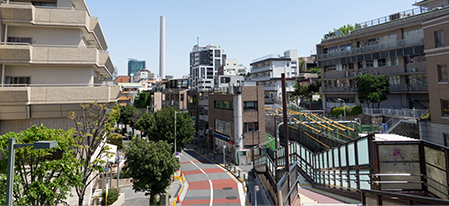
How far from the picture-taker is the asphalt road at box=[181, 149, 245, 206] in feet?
77.6

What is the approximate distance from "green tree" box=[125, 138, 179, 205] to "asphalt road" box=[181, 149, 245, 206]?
4.51 meters

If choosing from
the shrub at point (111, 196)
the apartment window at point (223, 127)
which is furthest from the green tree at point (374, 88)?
the shrub at point (111, 196)

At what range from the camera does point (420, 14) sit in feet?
131

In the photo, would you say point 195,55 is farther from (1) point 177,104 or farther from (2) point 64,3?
(2) point 64,3

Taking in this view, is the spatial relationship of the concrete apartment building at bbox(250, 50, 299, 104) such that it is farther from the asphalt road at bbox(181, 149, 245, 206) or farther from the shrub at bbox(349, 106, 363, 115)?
the asphalt road at bbox(181, 149, 245, 206)

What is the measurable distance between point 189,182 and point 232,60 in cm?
9947

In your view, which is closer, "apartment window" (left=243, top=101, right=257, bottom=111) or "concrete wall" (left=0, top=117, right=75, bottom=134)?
"concrete wall" (left=0, top=117, right=75, bottom=134)

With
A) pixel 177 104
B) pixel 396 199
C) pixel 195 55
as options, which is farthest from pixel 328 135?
pixel 195 55

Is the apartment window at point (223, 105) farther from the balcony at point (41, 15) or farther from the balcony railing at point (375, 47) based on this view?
the balcony railing at point (375, 47)

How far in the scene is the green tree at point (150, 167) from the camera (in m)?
19.5

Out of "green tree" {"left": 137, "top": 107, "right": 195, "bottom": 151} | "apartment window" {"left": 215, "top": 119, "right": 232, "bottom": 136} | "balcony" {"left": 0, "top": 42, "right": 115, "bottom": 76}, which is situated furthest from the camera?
"apartment window" {"left": 215, "top": 119, "right": 232, "bottom": 136}

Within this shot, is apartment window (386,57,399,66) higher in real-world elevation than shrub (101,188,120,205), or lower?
higher

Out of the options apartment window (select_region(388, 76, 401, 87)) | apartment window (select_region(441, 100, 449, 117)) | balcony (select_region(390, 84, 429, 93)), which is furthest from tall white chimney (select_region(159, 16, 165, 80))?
apartment window (select_region(441, 100, 449, 117))

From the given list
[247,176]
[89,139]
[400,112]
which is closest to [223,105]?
[247,176]
